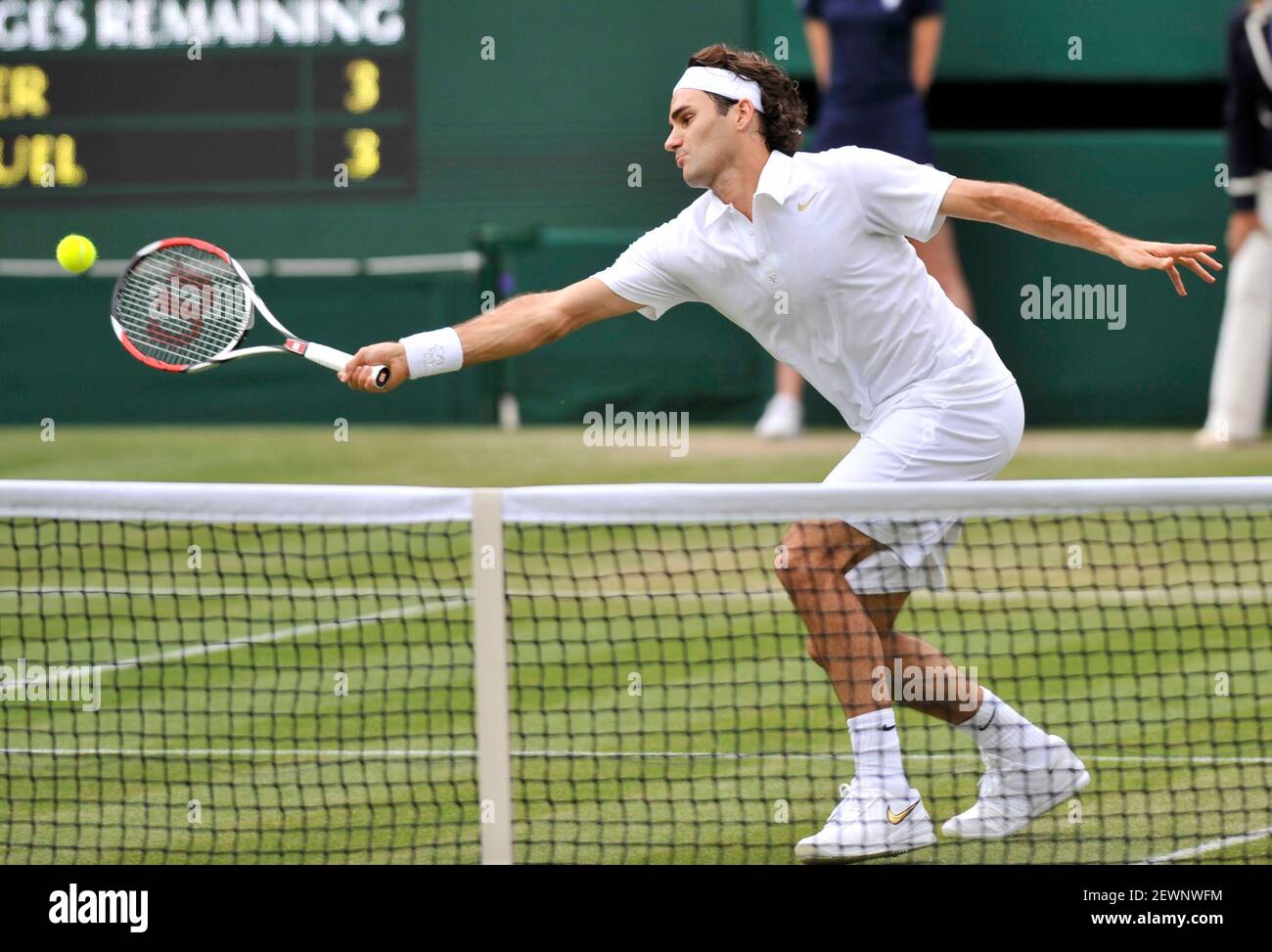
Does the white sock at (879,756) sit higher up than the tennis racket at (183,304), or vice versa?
the tennis racket at (183,304)

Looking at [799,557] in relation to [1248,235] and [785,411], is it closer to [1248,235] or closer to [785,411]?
[785,411]

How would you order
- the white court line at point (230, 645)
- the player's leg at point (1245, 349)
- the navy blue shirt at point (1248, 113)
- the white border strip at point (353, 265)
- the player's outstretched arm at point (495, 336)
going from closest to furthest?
1. the player's outstretched arm at point (495, 336)
2. the white court line at point (230, 645)
3. the navy blue shirt at point (1248, 113)
4. the player's leg at point (1245, 349)
5. the white border strip at point (353, 265)

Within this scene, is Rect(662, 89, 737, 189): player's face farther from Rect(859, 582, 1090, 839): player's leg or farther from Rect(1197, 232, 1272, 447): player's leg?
Rect(1197, 232, 1272, 447): player's leg

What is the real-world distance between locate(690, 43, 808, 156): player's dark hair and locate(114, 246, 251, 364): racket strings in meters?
1.36

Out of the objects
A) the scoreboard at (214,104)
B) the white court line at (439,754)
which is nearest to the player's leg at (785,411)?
the scoreboard at (214,104)

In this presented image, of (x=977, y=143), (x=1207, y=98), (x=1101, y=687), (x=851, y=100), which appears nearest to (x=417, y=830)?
(x=1101, y=687)

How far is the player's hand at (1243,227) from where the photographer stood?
32.0 feet

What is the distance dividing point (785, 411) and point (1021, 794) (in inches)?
245

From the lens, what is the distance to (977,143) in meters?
10.9

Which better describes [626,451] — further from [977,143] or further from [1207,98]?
[1207,98]

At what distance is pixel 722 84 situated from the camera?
441 centimetres

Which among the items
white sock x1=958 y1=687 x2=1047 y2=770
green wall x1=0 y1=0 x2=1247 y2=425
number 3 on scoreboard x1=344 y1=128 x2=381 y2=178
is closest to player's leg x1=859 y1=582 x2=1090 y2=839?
white sock x1=958 y1=687 x2=1047 y2=770

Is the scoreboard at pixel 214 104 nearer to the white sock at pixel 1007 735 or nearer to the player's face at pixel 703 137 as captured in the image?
the player's face at pixel 703 137
